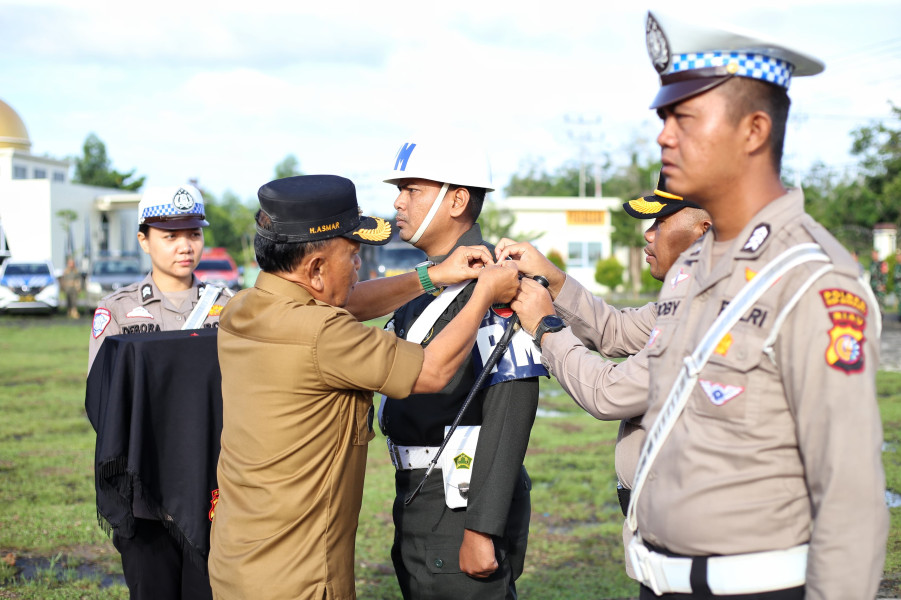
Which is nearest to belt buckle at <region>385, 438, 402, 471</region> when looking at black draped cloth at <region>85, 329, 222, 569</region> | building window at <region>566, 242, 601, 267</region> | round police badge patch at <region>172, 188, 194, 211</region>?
black draped cloth at <region>85, 329, 222, 569</region>

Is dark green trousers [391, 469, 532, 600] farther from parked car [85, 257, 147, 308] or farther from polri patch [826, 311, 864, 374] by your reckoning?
parked car [85, 257, 147, 308]

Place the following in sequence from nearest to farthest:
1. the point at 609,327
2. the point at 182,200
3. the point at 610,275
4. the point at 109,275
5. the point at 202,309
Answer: the point at 609,327 < the point at 202,309 < the point at 182,200 < the point at 109,275 < the point at 610,275

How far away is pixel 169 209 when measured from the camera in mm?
A: 4359

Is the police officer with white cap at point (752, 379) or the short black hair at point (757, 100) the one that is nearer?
the police officer with white cap at point (752, 379)

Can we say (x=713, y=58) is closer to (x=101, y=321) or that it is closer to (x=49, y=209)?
(x=101, y=321)

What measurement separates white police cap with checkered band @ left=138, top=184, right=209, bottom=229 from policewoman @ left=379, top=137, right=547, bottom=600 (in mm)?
1540

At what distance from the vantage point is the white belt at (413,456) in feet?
10.0

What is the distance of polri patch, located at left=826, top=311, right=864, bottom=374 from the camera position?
68.4 inches

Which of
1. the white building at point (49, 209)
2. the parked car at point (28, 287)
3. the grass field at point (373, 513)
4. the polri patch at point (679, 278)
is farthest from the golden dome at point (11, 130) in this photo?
the polri patch at point (679, 278)

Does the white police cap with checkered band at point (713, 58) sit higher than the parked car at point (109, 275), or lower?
higher

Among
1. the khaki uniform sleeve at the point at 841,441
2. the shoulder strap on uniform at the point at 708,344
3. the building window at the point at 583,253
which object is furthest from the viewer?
the building window at the point at 583,253

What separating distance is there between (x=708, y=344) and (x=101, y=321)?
3.20 metres

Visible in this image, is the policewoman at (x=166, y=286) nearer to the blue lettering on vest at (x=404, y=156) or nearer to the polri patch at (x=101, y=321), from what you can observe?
the polri patch at (x=101, y=321)

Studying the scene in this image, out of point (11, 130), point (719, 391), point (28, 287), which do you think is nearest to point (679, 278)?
point (719, 391)
